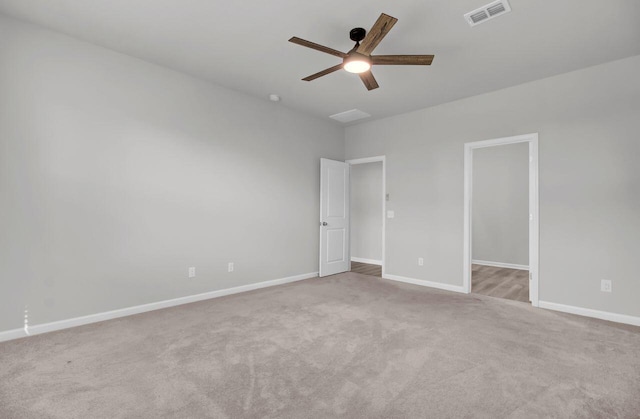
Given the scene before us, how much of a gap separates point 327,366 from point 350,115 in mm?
4143

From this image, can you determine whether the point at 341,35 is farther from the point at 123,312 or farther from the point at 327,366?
the point at 123,312

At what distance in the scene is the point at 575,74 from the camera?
3596 millimetres

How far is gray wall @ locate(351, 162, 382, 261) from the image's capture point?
7.06 m

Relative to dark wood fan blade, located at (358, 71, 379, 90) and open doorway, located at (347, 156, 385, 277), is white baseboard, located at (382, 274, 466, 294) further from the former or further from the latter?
dark wood fan blade, located at (358, 71, 379, 90)

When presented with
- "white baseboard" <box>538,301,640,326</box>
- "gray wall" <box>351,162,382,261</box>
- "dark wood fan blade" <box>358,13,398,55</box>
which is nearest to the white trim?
"dark wood fan blade" <box>358,13,398,55</box>

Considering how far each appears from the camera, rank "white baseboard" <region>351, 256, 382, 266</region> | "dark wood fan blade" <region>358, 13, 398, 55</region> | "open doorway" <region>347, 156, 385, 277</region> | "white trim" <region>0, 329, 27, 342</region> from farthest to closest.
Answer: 1. "open doorway" <region>347, 156, 385, 277</region>
2. "white baseboard" <region>351, 256, 382, 266</region>
3. "white trim" <region>0, 329, 27, 342</region>
4. "dark wood fan blade" <region>358, 13, 398, 55</region>

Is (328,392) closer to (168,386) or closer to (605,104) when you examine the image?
(168,386)

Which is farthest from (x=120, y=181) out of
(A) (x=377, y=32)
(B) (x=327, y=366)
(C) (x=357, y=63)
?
(A) (x=377, y=32)

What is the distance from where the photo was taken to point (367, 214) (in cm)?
726

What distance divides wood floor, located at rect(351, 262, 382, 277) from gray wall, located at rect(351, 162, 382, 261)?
41 centimetres

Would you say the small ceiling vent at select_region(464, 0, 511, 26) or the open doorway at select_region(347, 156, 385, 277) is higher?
the small ceiling vent at select_region(464, 0, 511, 26)

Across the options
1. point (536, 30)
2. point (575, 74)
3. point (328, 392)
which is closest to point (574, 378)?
point (328, 392)

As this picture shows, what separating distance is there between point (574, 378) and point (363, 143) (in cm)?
448

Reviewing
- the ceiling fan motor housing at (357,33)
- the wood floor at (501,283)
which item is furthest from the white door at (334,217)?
the ceiling fan motor housing at (357,33)
